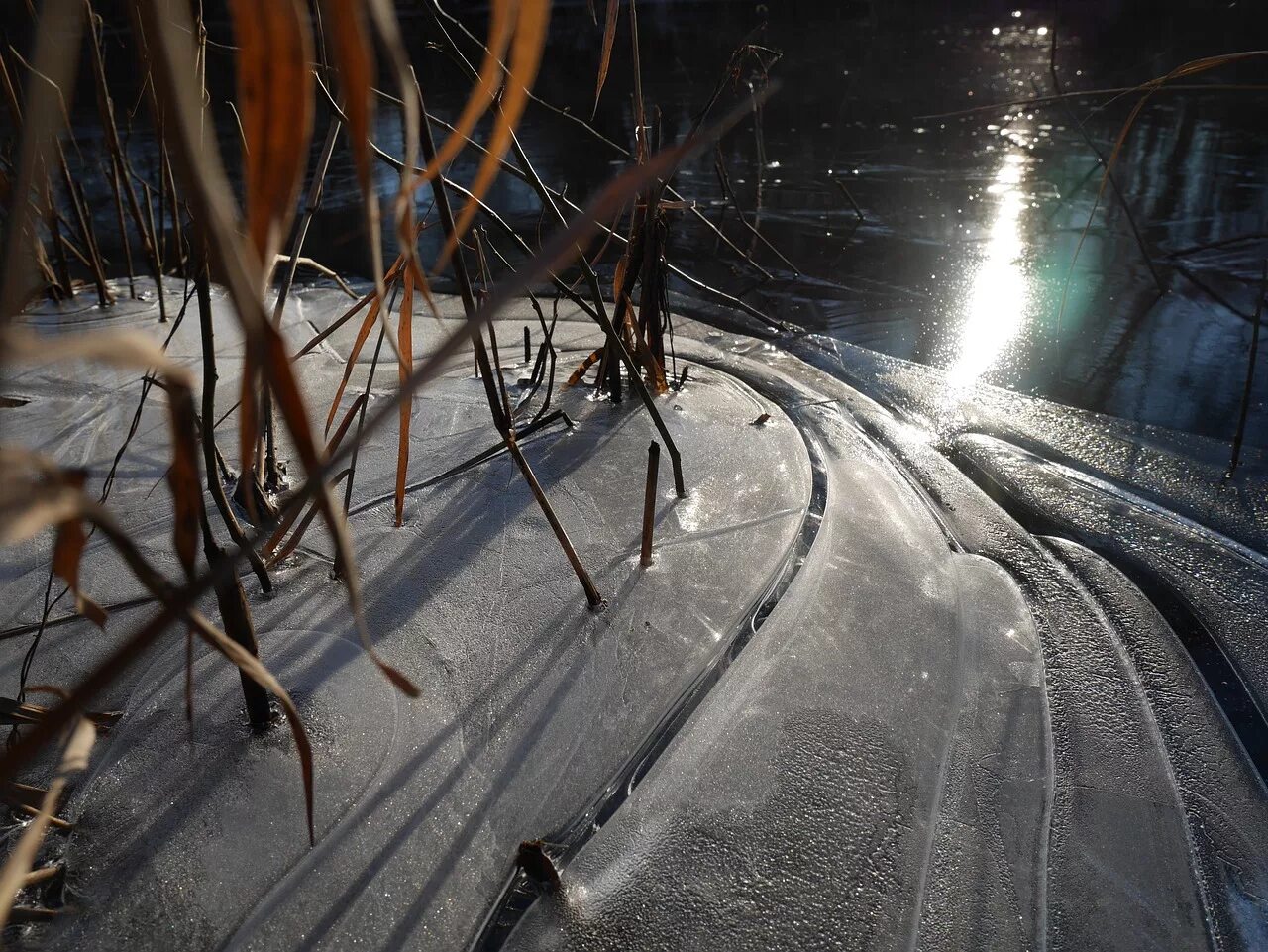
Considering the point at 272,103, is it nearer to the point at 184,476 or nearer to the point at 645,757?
the point at 184,476

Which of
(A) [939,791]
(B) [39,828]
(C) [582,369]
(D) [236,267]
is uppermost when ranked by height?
(D) [236,267]

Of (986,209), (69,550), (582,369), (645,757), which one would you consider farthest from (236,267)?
(986,209)

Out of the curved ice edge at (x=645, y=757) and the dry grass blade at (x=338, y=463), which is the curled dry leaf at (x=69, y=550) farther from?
the curved ice edge at (x=645, y=757)

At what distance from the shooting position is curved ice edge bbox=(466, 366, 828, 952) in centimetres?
87

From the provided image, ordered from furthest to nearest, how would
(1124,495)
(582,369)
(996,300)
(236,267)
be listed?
(996,300)
(582,369)
(1124,495)
(236,267)

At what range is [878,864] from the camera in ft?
3.06

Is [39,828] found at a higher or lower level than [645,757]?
higher

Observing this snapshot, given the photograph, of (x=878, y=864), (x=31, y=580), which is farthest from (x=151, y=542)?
(x=878, y=864)

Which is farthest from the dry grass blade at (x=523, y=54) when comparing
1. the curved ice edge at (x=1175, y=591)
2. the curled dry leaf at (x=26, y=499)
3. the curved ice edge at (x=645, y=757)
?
the curved ice edge at (x=1175, y=591)

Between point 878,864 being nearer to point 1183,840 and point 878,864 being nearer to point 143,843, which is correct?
point 1183,840

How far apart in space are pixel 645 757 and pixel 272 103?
866 mm

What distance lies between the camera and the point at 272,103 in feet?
1.12

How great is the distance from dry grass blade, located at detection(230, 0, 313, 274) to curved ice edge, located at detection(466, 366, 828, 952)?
71 cm

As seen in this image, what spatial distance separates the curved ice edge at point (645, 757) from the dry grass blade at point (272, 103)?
2.34 ft
